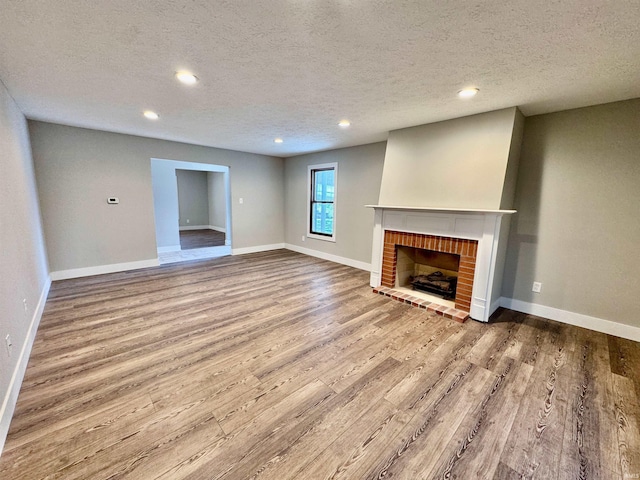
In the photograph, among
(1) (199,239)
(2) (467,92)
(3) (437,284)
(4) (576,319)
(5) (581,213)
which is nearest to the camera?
(2) (467,92)

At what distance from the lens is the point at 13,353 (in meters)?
1.79

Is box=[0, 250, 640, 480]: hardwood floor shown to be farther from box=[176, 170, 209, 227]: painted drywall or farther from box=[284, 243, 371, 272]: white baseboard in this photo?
box=[176, 170, 209, 227]: painted drywall

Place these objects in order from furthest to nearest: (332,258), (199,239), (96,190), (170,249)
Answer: (199,239) < (170,249) < (332,258) < (96,190)

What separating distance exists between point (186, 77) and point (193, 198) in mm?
8486

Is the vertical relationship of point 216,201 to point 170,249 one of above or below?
above

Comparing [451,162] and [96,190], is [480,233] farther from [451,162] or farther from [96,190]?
[96,190]

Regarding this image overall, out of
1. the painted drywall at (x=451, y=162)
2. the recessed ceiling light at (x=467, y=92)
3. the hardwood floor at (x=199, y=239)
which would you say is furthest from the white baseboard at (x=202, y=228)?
the recessed ceiling light at (x=467, y=92)

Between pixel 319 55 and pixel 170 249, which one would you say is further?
pixel 170 249

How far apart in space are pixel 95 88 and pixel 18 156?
1.16 meters

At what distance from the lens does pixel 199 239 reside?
8039 mm

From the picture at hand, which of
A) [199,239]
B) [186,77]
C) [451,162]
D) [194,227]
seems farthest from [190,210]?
[451,162]

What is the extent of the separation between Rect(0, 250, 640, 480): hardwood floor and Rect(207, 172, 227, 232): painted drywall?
6.70m

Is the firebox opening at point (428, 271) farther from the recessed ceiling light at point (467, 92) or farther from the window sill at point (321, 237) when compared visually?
the recessed ceiling light at point (467, 92)

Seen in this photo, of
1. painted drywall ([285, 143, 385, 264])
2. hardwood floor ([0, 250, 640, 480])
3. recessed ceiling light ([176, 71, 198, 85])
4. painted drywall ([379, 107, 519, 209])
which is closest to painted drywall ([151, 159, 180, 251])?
painted drywall ([285, 143, 385, 264])
